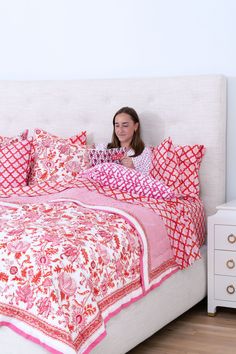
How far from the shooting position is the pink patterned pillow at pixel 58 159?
4.10m

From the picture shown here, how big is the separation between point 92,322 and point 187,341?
2.84 feet

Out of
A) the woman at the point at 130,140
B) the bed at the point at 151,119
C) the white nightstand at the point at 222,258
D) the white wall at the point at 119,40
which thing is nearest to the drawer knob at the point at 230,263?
the white nightstand at the point at 222,258

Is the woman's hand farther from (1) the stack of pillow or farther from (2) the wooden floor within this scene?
(2) the wooden floor

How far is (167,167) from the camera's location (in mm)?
3971

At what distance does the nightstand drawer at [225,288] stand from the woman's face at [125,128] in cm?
96

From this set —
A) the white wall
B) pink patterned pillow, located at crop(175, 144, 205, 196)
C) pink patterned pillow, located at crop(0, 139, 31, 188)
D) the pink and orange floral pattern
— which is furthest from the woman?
the pink and orange floral pattern

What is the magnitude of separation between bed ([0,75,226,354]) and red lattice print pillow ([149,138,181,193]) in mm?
171

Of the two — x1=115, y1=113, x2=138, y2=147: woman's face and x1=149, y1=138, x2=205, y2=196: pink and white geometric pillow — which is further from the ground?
x1=115, y1=113, x2=138, y2=147: woman's face

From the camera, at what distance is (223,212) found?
12.3ft

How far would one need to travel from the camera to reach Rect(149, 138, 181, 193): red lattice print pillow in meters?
3.96

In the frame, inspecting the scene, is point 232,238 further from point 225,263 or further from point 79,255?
point 79,255

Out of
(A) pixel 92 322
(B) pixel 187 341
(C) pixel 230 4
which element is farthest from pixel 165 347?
(C) pixel 230 4

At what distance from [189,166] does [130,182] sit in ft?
1.42

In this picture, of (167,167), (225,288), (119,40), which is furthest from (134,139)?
(225,288)
